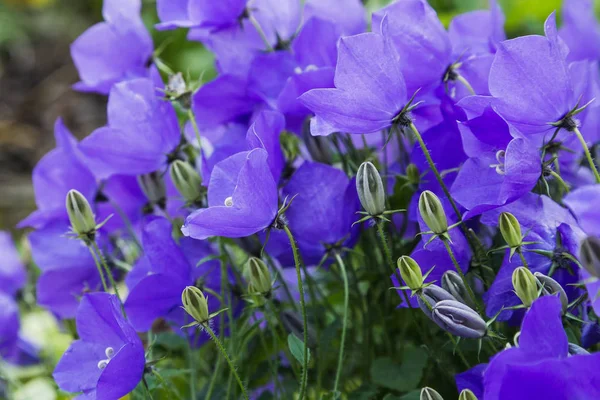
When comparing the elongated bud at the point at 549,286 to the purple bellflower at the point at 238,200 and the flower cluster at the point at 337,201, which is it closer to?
the flower cluster at the point at 337,201

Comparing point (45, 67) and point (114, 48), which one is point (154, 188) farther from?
point (45, 67)

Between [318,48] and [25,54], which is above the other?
[318,48]

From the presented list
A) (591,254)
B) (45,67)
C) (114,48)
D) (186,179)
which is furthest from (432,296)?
(45,67)

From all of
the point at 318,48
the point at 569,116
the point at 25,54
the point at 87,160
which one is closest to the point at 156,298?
the point at 87,160

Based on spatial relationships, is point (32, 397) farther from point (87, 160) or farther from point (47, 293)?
point (87, 160)

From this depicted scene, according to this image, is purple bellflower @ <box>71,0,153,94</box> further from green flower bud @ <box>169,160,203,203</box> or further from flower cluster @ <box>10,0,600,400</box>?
green flower bud @ <box>169,160,203,203</box>

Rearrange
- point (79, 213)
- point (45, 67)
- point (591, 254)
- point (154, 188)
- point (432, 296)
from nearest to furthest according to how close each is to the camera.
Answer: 1. point (591, 254)
2. point (432, 296)
3. point (79, 213)
4. point (154, 188)
5. point (45, 67)
